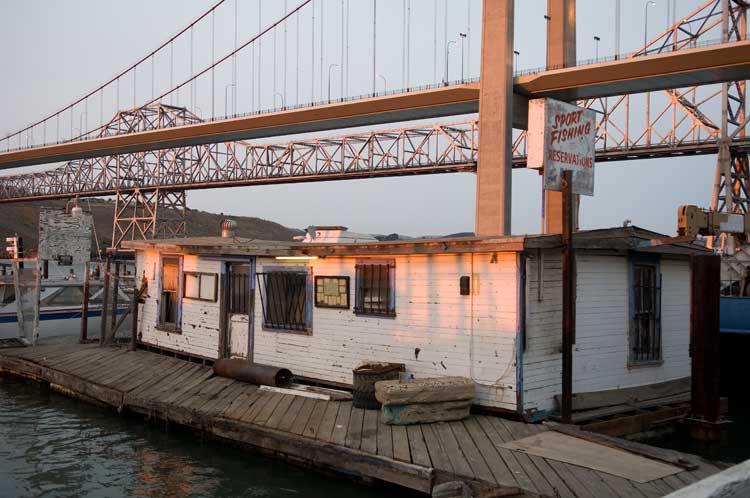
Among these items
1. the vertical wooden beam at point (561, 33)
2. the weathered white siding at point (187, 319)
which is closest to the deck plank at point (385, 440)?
the weathered white siding at point (187, 319)

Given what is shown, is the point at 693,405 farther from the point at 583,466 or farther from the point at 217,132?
the point at 217,132

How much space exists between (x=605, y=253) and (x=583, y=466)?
4.50 metres

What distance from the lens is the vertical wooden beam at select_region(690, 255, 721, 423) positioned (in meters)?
10.8

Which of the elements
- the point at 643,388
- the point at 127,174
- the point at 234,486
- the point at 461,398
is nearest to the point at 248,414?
the point at 234,486

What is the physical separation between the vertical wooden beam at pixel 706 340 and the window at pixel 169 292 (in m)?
10.8

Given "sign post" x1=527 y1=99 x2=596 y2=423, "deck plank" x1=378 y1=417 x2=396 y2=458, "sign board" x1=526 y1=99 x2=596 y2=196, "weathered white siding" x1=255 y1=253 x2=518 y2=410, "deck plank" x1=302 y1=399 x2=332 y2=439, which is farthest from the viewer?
"sign board" x1=526 y1=99 x2=596 y2=196

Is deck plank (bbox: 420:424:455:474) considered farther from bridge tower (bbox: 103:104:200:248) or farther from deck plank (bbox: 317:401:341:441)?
bridge tower (bbox: 103:104:200:248)

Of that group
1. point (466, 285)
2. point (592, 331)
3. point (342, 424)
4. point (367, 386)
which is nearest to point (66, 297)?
point (367, 386)

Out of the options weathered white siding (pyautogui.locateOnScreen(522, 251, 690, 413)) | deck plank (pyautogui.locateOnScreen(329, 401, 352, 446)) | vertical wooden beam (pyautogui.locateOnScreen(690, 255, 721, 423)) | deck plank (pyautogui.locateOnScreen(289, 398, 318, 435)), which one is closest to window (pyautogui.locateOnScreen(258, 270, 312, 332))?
deck plank (pyautogui.locateOnScreen(289, 398, 318, 435))

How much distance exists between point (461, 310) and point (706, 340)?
13.2ft

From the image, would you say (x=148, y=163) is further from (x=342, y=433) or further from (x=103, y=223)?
(x=342, y=433)

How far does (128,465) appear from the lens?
1047 cm

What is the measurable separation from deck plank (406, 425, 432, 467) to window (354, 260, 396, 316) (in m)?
2.55

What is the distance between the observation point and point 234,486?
9.37 meters
